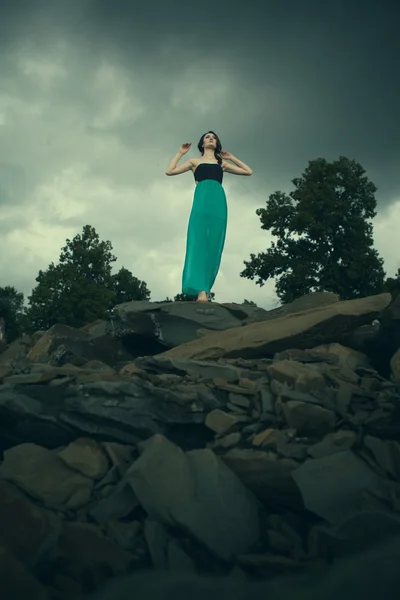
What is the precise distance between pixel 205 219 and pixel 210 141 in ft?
4.79

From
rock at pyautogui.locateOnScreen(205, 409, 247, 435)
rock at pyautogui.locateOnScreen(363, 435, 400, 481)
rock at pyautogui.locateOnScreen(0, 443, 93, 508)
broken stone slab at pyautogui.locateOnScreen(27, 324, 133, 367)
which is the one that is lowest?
rock at pyautogui.locateOnScreen(0, 443, 93, 508)

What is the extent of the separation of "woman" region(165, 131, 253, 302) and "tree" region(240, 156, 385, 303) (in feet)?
43.2

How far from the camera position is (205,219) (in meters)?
10.9

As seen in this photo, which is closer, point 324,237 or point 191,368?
point 191,368

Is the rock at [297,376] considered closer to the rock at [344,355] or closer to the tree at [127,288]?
the rock at [344,355]

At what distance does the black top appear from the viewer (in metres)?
11.0

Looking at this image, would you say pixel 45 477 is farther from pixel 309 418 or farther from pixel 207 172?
pixel 207 172

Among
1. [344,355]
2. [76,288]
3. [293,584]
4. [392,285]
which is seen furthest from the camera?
[76,288]

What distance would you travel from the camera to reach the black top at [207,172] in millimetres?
10992

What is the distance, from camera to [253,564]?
173 inches

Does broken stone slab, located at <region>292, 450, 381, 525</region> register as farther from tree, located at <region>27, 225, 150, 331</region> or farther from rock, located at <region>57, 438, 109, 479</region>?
tree, located at <region>27, 225, 150, 331</region>

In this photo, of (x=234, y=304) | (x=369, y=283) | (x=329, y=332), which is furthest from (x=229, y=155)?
(x=369, y=283)

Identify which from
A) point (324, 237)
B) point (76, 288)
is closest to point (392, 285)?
point (324, 237)

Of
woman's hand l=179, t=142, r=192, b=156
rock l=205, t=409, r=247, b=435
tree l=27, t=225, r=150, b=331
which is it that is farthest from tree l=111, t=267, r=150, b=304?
rock l=205, t=409, r=247, b=435
